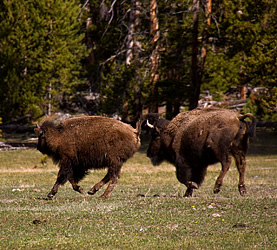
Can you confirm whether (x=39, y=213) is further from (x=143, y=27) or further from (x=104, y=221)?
(x=143, y=27)

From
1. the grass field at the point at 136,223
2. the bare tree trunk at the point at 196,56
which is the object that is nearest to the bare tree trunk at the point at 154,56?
the bare tree trunk at the point at 196,56

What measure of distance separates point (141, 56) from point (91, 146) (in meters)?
20.7

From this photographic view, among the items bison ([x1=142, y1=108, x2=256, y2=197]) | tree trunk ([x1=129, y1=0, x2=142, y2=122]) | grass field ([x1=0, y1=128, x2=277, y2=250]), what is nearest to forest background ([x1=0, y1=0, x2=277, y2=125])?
tree trunk ([x1=129, y1=0, x2=142, y2=122])

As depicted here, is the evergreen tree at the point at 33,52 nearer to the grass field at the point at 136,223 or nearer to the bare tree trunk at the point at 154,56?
the bare tree trunk at the point at 154,56

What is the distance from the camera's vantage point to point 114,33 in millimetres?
35719

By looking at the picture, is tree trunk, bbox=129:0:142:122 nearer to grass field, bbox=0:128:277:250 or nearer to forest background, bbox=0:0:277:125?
forest background, bbox=0:0:277:125

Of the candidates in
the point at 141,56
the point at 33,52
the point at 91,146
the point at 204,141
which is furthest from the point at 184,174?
the point at 33,52

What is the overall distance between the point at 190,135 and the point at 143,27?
25.2 meters

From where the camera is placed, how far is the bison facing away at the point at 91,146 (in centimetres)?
1184

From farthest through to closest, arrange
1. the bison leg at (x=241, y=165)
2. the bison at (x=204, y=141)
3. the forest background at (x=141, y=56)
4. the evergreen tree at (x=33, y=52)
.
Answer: the evergreen tree at (x=33, y=52), the forest background at (x=141, y=56), the bison leg at (x=241, y=165), the bison at (x=204, y=141)

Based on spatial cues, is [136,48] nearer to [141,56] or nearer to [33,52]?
[141,56]

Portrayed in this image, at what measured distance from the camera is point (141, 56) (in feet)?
105

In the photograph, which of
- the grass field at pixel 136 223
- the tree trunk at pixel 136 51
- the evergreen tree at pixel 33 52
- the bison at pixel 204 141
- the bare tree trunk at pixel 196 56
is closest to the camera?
the grass field at pixel 136 223

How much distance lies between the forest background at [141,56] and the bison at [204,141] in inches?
636
